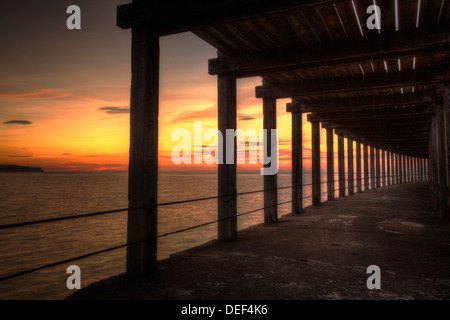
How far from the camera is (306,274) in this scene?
167 inches

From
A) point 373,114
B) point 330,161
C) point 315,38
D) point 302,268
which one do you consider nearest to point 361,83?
point 315,38

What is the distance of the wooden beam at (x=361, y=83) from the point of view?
7.56m

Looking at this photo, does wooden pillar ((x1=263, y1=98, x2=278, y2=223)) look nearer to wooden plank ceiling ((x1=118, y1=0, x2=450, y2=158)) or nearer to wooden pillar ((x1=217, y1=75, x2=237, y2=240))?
wooden plank ceiling ((x1=118, y1=0, x2=450, y2=158))

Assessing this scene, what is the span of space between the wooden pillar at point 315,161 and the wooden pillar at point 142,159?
995cm

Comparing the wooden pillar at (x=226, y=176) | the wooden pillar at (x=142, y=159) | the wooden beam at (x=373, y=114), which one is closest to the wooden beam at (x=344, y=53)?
the wooden pillar at (x=226, y=176)

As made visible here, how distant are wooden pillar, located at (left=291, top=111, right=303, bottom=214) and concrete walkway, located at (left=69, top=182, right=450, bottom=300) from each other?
3.60 metres

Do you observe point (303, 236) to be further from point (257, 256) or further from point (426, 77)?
point (426, 77)

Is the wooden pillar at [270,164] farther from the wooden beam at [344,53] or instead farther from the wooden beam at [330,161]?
the wooden beam at [330,161]

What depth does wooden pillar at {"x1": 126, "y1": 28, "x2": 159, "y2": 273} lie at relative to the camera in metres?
4.43

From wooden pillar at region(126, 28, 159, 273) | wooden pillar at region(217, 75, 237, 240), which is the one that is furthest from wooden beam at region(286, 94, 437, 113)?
wooden pillar at region(126, 28, 159, 273)

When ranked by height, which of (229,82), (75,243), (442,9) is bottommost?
(75,243)

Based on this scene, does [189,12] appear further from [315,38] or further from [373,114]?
[373,114]
